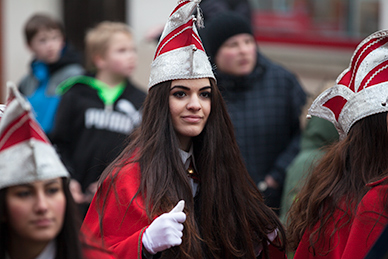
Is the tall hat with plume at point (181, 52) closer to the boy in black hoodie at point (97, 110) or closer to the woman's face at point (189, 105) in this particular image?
the woman's face at point (189, 105)

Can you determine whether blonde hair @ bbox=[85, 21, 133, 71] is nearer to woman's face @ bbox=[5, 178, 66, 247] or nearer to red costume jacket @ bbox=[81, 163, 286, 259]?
red costume jacket @ bbox=[81, 163, 286, 259]

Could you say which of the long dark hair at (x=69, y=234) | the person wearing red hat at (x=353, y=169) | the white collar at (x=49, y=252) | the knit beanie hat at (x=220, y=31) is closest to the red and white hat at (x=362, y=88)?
the person wearing red hat at (x=353, y=169)

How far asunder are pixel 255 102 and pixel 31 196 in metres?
3.21

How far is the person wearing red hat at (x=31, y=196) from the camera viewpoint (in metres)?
2.38

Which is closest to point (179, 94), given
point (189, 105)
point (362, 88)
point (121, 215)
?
point (189, 105)

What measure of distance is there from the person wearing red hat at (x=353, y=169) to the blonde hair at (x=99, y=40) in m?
2.66

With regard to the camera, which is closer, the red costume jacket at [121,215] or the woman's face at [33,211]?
the woman's face at [33,211]

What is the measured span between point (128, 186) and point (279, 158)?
7.49 feet

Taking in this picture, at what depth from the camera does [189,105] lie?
132 inches

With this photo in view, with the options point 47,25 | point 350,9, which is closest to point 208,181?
point 47,25

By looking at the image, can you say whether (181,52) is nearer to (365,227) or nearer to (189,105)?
(189,105)

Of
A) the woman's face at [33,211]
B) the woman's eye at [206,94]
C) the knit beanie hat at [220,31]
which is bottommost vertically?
the woman's face at [33,211]

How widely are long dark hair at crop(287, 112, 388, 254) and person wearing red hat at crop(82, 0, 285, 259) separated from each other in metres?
0.21

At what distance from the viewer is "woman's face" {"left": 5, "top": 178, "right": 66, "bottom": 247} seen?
238 centimetres
